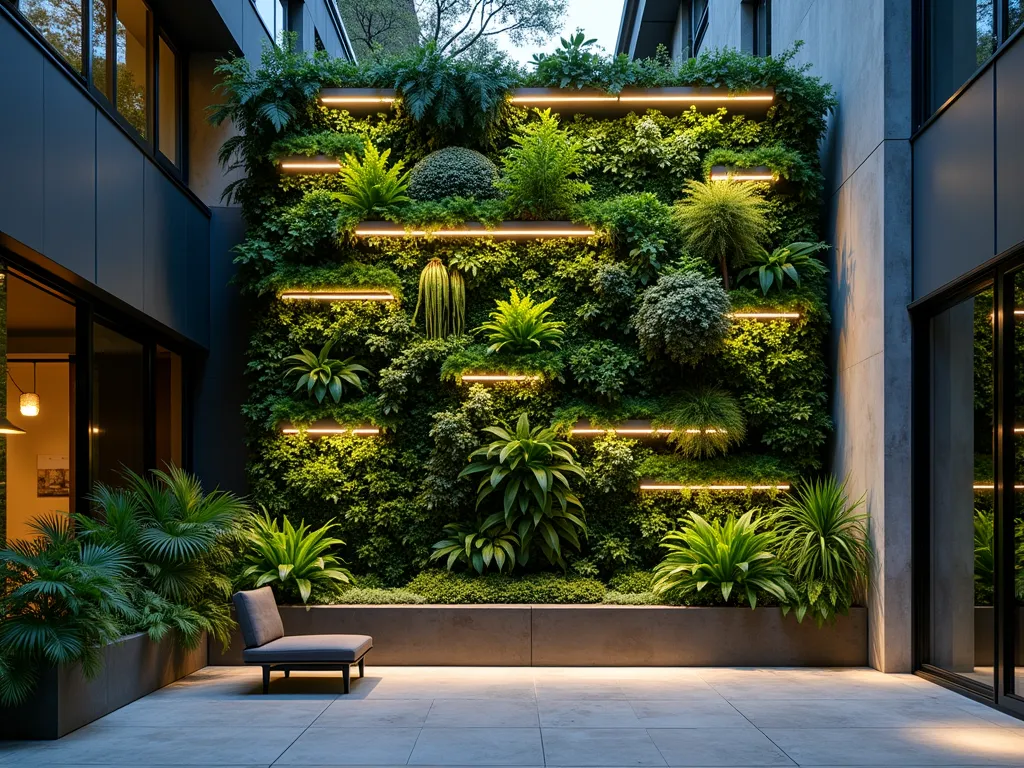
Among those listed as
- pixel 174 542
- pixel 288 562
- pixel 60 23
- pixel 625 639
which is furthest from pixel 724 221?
pixel 60 23

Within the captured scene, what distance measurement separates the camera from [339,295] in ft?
34.7

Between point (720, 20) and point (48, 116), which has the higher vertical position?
point (720, 20)

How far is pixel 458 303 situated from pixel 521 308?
75 centimetres

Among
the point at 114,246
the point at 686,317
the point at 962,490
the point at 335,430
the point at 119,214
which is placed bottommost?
the point at 962,490

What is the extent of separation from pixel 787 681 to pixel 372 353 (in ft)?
17.8

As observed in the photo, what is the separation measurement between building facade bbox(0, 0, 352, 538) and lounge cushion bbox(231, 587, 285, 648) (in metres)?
1.65

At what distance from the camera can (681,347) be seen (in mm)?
9969

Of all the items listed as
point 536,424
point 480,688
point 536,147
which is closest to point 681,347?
point 536,424

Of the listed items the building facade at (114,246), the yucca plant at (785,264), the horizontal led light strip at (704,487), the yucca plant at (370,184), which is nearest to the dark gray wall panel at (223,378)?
the building facade at (114,246)

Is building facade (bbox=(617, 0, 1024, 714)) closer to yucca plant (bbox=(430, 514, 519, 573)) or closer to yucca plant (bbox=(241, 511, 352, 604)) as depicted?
yucca plant (bbox=(430, 514, 519, 573))

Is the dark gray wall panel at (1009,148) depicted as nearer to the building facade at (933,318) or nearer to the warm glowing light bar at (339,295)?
the building facade at (933,318)

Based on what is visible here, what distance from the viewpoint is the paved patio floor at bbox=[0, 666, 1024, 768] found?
5652 mm

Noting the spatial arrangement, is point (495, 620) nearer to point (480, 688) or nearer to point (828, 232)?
point (480, 688)

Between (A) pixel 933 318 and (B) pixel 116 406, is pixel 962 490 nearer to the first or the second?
(A) pixel 933 318
